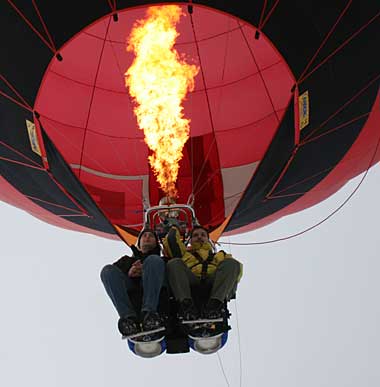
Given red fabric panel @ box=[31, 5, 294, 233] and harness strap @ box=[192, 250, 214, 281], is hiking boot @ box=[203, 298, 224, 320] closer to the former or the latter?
harness strap @ box=[192, 250, 214, 281]

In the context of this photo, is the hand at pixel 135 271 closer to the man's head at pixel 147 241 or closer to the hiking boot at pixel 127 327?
the man's head at pixel 147 241

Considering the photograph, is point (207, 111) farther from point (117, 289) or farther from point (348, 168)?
point (117, 289)

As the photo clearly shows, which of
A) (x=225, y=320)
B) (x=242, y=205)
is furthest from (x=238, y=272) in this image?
(x=242, y=205)

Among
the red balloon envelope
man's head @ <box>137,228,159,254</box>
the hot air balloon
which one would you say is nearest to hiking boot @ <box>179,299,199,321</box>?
man's head @ <box>137,228,159,254</box>

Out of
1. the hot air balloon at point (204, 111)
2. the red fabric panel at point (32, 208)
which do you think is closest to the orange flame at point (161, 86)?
the hot air balloon at point (204, 111)

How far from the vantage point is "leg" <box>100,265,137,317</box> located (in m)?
5.62

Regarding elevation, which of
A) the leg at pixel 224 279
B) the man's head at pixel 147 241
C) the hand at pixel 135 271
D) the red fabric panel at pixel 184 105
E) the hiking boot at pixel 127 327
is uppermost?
the red fabric panel at pixel 184 105

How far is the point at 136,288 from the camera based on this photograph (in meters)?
5.80

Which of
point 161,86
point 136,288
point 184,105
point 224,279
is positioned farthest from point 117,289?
point 184,105

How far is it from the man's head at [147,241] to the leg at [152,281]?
320mm

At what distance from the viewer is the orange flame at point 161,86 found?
8102 mm

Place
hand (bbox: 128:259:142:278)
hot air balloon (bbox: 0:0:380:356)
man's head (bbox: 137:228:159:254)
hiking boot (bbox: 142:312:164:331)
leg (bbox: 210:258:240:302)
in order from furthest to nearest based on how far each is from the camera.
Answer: hot air balloon (bbox: 0:0:380:356) → man's head (bbox: 137:228:159:254) → hand (bbox: 128:259:142:278) → leg (bbox: 210:258:240:302) → hiking boot (bbox: 142:312:164:331)

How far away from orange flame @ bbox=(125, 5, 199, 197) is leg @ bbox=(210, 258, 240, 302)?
280 centimetres

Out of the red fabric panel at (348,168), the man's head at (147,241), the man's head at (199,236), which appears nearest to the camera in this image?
the man's head at (147,241)
